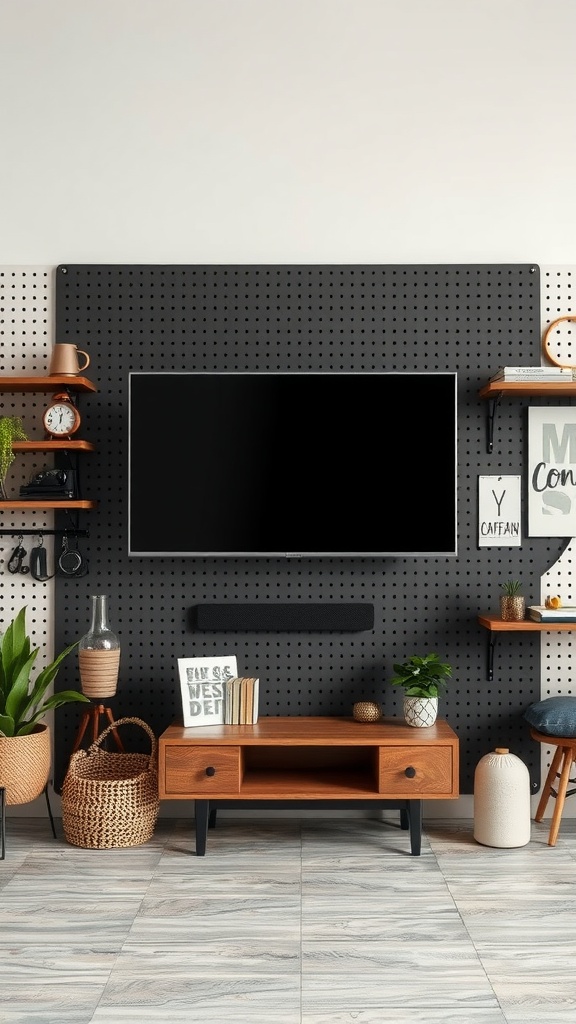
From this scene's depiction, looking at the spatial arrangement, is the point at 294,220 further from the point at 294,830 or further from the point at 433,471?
the point at 294,830

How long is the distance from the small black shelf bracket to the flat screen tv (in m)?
0.46

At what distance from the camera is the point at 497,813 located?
3.23m

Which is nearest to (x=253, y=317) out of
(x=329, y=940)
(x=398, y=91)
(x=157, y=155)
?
(x=157, y=155)

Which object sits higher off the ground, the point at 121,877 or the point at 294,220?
the point at 294,220

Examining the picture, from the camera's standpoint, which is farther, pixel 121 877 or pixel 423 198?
pixel 423 198

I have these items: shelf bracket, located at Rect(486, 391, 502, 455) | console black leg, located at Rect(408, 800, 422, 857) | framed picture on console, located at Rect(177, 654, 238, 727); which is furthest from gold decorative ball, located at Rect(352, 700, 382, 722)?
shelf bracket, located at Rect(486, 391, 502, 455)

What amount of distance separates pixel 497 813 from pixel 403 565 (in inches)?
38.9

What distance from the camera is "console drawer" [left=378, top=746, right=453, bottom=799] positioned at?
317 centimetres

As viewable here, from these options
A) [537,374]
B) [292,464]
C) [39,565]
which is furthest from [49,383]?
[537,374]

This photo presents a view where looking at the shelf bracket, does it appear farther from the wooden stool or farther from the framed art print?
the wooden stool

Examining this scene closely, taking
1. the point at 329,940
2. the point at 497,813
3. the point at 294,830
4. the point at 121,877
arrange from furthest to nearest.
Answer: the point at 294,830, the point at 497,813, the point at 121,877, the point at 329,940

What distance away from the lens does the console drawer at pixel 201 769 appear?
3170 mm

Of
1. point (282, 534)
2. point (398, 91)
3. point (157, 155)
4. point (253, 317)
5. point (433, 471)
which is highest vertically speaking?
point (398, 91)

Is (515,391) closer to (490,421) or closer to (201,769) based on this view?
(490,421)
